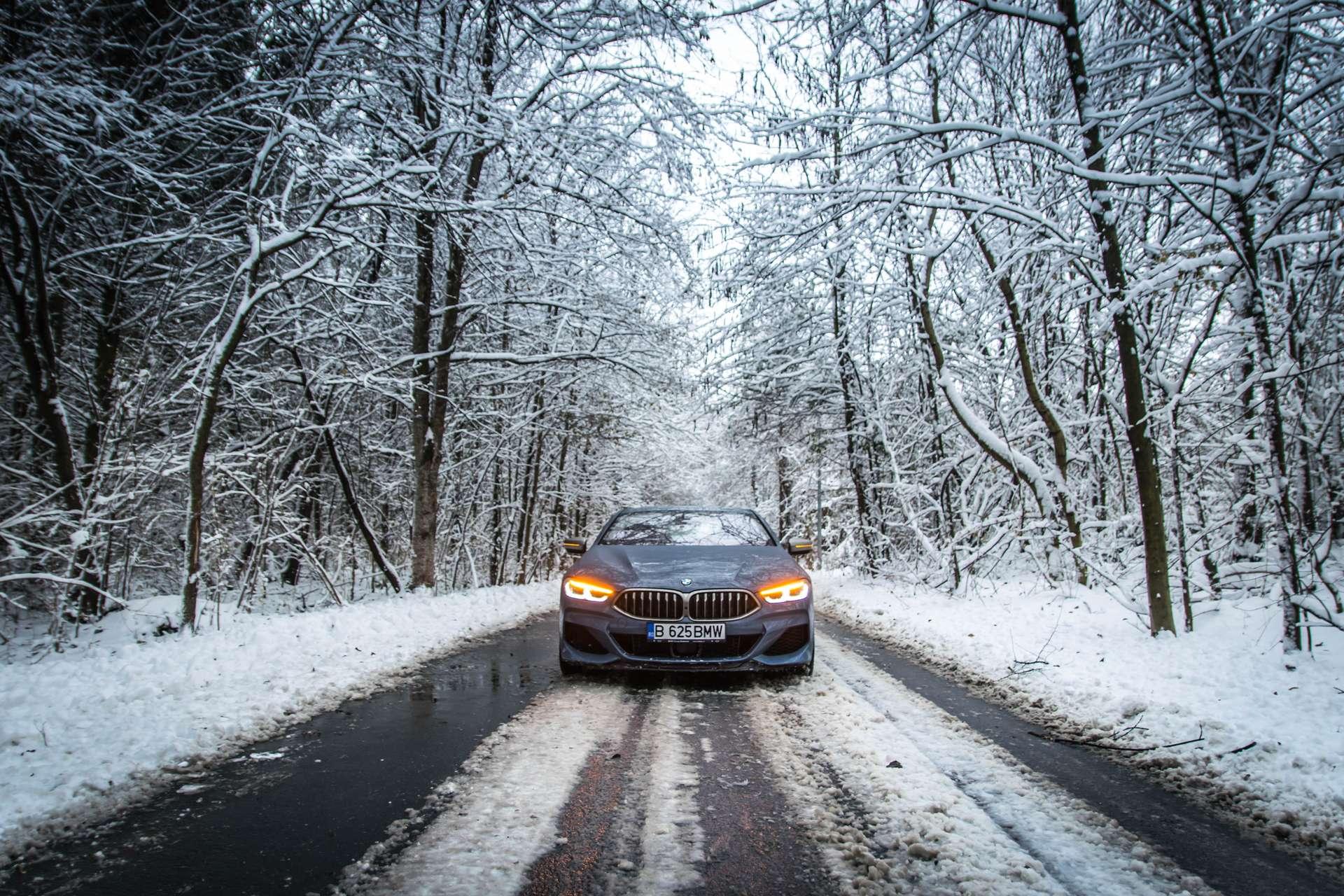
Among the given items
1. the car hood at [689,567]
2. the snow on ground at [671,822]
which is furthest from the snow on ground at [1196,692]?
the snow on ground at [671,822]

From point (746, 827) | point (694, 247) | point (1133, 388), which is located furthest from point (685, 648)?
point (694, 247)

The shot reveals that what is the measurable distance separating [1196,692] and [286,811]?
210 inches

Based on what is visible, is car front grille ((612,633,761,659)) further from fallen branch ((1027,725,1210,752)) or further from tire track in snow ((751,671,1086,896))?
fallen branch ((1027,725,1210,752))

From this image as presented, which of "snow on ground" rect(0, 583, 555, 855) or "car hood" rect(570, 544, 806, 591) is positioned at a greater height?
"car hood" rect(570, 544, 806, 591)

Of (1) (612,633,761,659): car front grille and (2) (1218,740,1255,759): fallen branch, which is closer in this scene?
(2) (1218,740,1255,759): fallen branch

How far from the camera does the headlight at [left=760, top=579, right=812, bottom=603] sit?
5.36 meters

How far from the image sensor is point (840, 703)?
4750 millimetres

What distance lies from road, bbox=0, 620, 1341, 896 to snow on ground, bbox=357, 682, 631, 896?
12mm

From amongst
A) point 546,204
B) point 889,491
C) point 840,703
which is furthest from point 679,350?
point 840,703

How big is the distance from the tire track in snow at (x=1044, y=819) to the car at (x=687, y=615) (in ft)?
3.42

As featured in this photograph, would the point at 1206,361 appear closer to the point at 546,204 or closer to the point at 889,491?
the point at 889,491

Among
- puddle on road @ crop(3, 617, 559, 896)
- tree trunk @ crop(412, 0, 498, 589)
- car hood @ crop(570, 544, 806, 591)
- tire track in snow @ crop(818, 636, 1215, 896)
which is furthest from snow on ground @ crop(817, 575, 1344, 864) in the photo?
tree trunk @ crop(412, 0, 498, 589)

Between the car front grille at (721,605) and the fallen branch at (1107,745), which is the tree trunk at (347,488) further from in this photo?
the fallen branch at (1107,745)

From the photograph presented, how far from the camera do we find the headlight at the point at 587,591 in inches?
210
